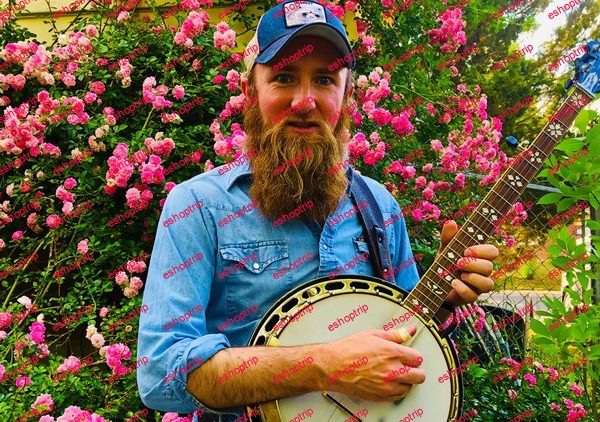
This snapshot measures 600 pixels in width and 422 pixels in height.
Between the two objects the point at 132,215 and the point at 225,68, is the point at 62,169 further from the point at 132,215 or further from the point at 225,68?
the point at 225,68

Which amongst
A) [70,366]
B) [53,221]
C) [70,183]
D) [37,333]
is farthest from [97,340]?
[70,183]

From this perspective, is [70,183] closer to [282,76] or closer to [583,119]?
[282,76]

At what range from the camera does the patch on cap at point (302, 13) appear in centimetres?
156

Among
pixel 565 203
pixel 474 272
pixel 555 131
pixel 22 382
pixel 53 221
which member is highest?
pixel 555 131

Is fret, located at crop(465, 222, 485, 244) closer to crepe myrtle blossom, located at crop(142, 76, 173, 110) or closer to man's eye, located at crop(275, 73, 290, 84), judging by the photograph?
man's eye, located at crop(275, 73, 290, 84)

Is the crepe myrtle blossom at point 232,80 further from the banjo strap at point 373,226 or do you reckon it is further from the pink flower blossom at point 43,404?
the pink flower blossom at point 43,404

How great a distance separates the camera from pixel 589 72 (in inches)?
64.1

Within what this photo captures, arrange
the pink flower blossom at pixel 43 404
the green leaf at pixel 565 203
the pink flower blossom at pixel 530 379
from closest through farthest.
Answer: the green leaf at pixel 565 203 < the pink flower blossom at pixel 43 404 < the pink flower blossom at pixel 530 379

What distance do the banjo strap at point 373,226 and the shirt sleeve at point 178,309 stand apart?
467mm

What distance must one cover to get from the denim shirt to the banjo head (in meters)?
0.14

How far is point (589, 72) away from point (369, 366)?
44.1 inches

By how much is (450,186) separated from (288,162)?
6.82 ft

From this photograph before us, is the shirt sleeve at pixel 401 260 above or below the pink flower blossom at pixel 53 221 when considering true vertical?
above

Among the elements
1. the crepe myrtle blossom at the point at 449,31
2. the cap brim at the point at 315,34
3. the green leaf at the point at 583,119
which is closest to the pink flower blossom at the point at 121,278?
the cap brim at the point at 315,34
